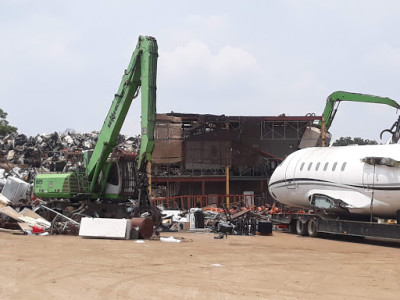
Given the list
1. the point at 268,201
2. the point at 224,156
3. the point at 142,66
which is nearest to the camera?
the point at 142,66

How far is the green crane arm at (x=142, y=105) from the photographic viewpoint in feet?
80.9

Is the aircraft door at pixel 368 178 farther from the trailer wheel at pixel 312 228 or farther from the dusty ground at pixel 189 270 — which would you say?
the trailer wheel at pixel 312 228

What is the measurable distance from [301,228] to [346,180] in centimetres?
536

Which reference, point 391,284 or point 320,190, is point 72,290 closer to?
point 391,284

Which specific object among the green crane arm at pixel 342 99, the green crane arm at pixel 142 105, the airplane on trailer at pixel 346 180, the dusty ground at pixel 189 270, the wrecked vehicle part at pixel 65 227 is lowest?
the dusty ground at pixel 189 270

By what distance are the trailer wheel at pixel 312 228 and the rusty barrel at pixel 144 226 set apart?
8576 mm

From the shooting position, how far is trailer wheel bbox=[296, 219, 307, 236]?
29.6 metres

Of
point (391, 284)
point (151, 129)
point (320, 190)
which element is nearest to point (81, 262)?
point (391, 284)

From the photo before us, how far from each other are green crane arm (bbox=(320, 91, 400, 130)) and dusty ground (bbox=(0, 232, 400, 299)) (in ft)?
66.3

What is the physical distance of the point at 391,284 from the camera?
13.6 m

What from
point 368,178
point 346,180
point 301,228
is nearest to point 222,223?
point 301,228

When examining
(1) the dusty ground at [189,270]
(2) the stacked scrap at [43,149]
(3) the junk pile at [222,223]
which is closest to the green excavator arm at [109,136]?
(3) the junk pile at [222,223]

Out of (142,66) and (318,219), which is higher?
(142,66)

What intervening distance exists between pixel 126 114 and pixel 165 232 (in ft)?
19.4
